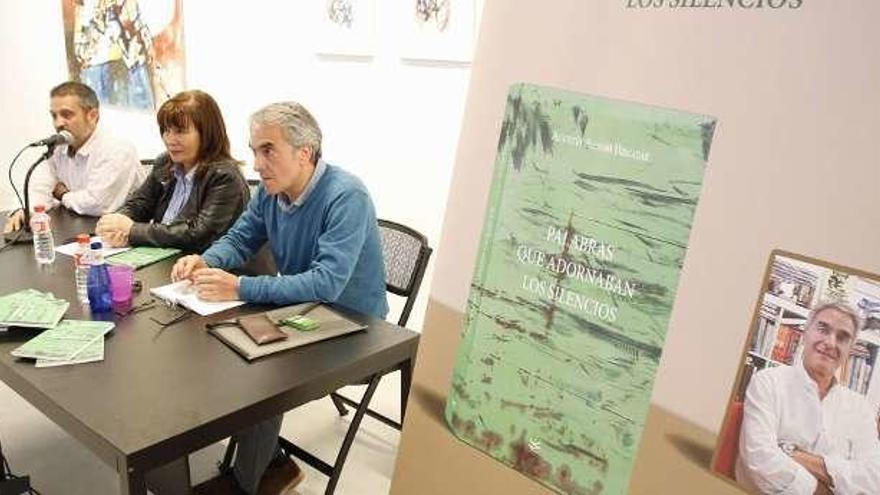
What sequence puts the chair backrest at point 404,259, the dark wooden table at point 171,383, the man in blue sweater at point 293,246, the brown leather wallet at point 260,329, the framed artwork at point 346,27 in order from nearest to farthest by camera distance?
1. the dark wooden table at point 171,383
2. the brown leather wallet at point 260,329
3. the man in blue sweater at point 293,246
4. the chair backrest at point 404,259
5. the framed artwork at point 346,27

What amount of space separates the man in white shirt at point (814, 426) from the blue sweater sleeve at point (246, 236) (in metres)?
1.71

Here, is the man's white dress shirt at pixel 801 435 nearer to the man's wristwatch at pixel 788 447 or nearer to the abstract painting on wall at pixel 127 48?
the man's wristwatch at pixel 788 447

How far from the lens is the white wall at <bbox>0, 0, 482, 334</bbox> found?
2732 millimetres

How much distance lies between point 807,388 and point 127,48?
446 centimetres

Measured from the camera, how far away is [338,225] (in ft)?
6.29

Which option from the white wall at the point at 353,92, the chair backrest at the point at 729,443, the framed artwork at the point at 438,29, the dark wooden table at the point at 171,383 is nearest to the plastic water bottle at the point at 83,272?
the dark wooden table at the point at 171,383

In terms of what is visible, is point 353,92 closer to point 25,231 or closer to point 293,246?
point 293,246

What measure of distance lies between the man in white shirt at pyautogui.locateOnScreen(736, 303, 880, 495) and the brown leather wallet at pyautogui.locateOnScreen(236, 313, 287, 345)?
1.09 m

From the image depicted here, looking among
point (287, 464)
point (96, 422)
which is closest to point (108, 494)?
point (287, 464)

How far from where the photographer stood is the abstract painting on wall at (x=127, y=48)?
382 centimetres

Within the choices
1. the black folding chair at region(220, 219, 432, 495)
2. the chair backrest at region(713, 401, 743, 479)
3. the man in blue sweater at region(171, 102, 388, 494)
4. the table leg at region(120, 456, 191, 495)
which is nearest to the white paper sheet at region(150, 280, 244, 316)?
the man in blue sweater at region(171, 102, 388, 494)

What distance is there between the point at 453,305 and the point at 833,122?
2.08ft

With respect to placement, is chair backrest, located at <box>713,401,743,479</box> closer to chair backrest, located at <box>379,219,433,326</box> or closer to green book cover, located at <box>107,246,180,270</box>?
chair backrest, located at <box>379,219,433,326</box>

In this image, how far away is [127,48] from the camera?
4180 millimetres
